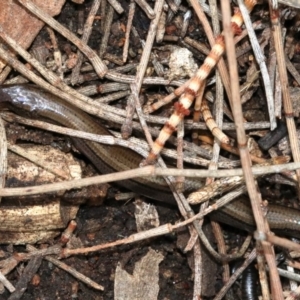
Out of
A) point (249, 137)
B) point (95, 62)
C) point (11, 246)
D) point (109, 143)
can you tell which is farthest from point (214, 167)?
point (11, 246)

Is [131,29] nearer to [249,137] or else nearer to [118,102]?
[118,102]

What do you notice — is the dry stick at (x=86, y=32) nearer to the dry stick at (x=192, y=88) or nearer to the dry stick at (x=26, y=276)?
the dry stick at (x=192, y=88)

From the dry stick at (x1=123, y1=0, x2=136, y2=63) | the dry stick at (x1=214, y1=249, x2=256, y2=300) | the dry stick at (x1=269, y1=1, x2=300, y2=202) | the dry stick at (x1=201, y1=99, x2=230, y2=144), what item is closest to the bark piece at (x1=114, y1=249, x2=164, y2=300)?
the dry stick at (x1=214, y1=249, x2=256, y2=300)

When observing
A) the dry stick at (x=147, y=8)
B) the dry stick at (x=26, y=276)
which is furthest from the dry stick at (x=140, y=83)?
Answer: the dry stick at (x=26, y=276)

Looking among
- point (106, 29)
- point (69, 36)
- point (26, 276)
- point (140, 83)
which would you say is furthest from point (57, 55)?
point (26, 276)

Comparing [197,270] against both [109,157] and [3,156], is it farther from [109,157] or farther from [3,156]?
[3,156]
